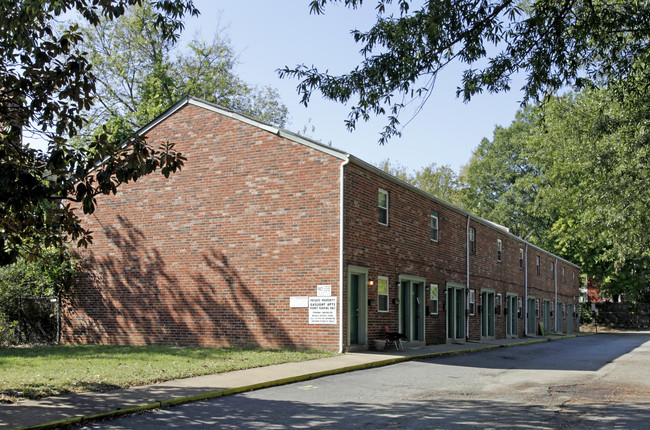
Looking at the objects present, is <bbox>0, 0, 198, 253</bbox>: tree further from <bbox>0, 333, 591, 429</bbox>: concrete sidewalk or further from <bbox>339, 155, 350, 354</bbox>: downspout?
<bbox>339, 155, 350, 354</bbox>: downspout

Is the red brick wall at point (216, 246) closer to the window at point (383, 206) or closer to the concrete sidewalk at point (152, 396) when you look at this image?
the window at point (383, 206)

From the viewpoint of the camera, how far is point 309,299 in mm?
19391

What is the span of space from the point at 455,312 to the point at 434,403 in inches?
717

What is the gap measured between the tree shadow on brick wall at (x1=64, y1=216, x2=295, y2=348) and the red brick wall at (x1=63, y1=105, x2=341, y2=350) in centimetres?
4

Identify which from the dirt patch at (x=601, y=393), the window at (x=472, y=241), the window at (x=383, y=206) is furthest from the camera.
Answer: the window at (x=472, y=241)

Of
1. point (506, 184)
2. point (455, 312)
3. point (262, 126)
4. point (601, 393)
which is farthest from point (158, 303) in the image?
point (506, 184)

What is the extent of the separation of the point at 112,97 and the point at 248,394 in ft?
107

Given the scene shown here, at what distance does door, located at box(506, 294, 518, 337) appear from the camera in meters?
36.3

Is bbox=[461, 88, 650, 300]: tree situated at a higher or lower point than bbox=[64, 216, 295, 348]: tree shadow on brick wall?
higher

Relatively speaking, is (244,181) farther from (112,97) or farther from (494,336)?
(112,97)

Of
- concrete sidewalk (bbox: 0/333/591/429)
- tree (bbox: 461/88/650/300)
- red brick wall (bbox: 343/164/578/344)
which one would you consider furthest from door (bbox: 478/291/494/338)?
concrete sidewalk (bbox: 0/333/591/429)

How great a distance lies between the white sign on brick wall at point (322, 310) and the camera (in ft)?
62.2

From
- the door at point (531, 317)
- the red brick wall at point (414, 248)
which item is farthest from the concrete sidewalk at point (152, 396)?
the door at point (531, 317)

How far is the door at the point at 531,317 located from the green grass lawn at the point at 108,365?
2651 centimetres
